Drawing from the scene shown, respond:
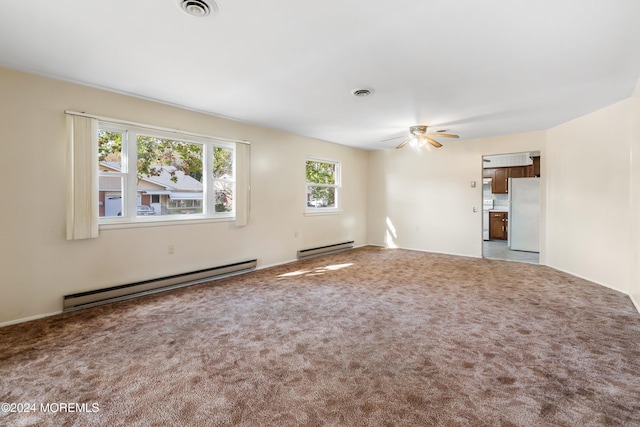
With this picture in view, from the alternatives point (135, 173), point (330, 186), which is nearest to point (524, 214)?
point (330, 186)

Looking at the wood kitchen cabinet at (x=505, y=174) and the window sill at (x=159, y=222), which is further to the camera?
the wood kitchen cabinet at (x=505, y=174)

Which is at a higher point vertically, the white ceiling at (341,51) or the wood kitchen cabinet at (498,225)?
the white ceiling at (341,51)

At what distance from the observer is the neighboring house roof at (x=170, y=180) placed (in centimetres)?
390

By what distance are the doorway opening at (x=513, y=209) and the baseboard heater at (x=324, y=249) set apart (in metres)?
2.99

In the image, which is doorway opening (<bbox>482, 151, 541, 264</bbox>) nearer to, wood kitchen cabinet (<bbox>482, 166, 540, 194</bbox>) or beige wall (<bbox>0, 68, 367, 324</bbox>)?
wood kitchen cabinet (<bbox>482, 166, 540, 194</bbox>)

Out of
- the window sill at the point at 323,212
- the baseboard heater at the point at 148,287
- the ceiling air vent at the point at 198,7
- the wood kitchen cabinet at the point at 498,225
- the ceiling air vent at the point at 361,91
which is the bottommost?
the baseboard heater at the point at 148,287

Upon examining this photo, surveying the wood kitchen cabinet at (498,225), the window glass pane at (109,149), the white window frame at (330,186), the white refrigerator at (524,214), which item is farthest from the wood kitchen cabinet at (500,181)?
the window glass pane at (109,149)

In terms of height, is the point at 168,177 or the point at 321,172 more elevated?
the point at 321,172

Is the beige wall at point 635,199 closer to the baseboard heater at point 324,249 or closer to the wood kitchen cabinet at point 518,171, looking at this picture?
the wood kitchen cabinet at point 518,171

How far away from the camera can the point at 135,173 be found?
12.3 ft

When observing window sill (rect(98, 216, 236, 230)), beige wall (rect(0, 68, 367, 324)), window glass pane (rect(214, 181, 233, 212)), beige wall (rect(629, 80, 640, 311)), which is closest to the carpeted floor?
beige wall (rect(629, 80, 640, 311))

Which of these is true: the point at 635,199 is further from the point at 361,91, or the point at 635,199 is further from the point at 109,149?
the point at 109,149

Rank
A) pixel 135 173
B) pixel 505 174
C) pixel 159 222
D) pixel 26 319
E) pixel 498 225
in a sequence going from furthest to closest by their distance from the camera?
pixel 498 225 < pixel 505 174 < pixel 159 222 < pixel 135 173 < pixel 26 319

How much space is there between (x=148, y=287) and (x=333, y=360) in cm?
279
